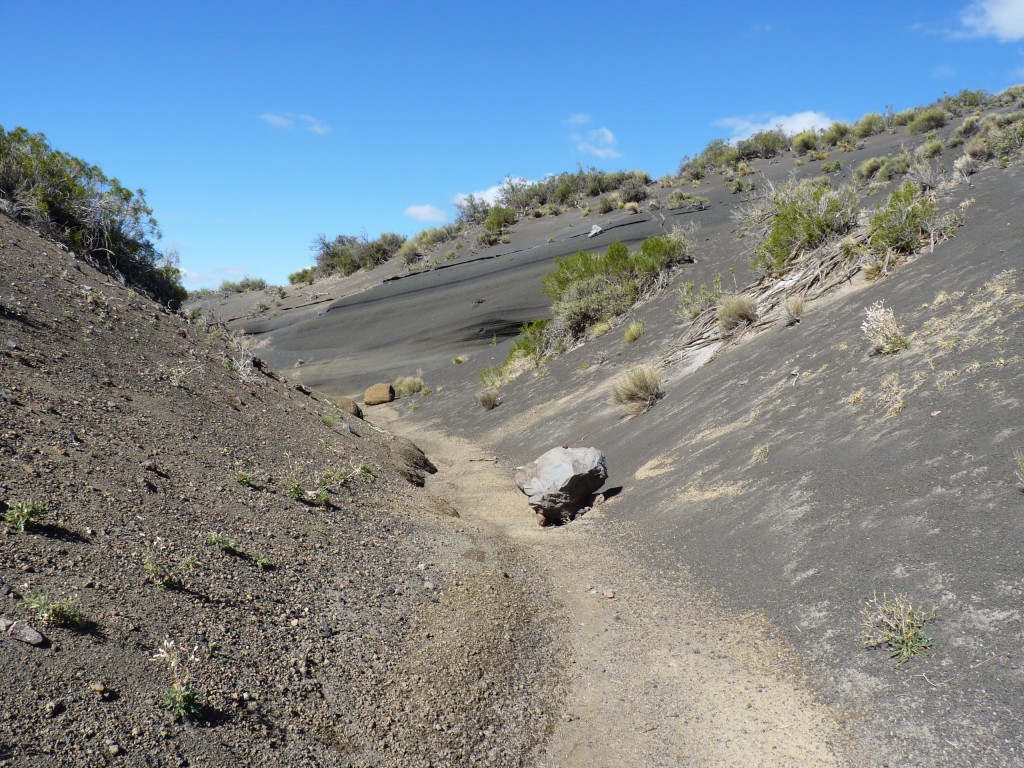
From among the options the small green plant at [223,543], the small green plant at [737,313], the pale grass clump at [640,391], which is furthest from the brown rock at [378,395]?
the small green plant at [223,543]

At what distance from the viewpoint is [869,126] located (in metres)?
37.0

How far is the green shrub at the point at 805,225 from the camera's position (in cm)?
1435

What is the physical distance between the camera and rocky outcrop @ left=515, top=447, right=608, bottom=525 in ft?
29.1

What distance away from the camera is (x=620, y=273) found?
22.1 metres

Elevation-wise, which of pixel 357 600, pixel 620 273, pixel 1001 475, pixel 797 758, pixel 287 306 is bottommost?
pixel 797 758

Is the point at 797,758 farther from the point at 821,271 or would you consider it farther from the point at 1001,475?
the point at 821,271

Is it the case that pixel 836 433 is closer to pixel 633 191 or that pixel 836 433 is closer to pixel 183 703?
pixel 183 703

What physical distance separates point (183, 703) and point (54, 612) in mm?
981

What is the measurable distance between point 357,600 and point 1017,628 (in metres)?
4.70

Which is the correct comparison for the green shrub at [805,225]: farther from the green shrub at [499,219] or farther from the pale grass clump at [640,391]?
the green shrub at [499,219]

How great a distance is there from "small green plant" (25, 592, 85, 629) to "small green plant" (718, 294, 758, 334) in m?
12.0

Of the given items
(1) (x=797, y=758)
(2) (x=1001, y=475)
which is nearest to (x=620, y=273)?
(2) (x=1001, y=475)

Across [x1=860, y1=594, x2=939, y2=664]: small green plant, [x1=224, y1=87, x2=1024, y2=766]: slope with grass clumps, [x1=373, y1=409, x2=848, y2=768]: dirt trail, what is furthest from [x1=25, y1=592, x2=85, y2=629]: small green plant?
[x1=860, y1=594, x2=939, y2=664]: small green plant

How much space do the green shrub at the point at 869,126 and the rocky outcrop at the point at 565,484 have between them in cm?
3592
